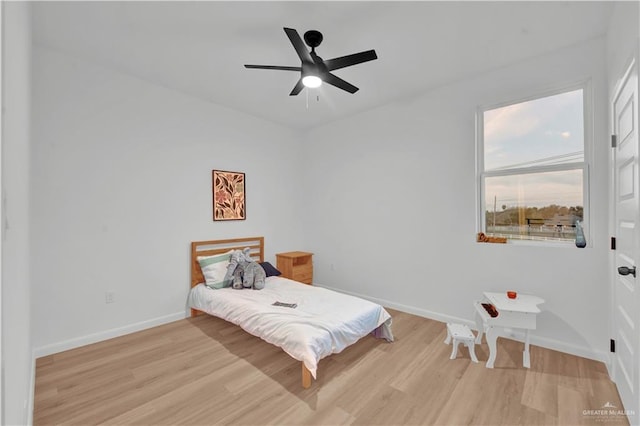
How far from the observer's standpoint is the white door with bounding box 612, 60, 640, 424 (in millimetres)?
1699

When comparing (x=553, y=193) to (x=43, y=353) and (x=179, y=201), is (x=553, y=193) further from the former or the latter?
(x=43, y=353)

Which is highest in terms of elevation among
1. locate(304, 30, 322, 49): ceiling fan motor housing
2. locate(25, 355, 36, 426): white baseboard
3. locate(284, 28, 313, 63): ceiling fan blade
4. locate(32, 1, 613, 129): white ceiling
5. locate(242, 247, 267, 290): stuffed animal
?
locate(32, 1, 613, 129): white ceiling

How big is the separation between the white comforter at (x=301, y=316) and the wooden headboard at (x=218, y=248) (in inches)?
7.2

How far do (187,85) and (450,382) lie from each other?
402cm

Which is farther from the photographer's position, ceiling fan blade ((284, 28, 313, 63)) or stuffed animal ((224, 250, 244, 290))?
stuffed animal ((224, 250, 244, 290))

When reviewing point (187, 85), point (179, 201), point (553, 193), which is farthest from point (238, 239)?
point (553, 193)

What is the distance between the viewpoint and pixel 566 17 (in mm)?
2303

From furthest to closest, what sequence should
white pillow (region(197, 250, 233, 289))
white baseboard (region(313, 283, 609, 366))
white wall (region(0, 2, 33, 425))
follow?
white pillow (region(197, 250, 233, 289))
white baseboard (region(313, 283, 609, 366))
white wall (region(0, 2, 33, 425))

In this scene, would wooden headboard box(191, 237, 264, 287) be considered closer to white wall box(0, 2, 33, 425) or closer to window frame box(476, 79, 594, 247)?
white wall box(0, 2, 33, 425)

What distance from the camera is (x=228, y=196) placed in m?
4.07

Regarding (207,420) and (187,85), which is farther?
(187,85)

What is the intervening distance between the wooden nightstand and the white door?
3.43 m

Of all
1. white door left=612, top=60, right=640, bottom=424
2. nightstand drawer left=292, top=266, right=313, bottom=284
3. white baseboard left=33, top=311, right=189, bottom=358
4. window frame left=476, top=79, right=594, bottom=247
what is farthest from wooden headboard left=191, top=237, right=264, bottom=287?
white door left=612, top=60, right=640, bottom=424

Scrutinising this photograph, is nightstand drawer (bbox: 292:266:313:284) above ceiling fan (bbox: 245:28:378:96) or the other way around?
the other way around
